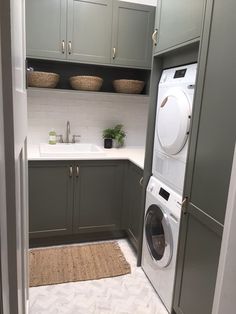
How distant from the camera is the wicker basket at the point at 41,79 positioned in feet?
8.39

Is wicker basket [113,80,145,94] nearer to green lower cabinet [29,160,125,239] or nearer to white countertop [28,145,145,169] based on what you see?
white countertop [28,145,145,169]

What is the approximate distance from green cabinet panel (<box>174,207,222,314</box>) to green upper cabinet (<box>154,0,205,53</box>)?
1.03 meters

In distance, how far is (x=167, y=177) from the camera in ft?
6.33

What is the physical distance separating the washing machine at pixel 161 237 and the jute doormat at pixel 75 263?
0.31 meters

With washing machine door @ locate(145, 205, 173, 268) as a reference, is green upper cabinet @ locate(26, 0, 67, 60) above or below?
above

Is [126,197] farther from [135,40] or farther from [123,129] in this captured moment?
[135,40]

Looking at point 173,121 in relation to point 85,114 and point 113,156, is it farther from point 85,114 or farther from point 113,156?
point 85,114

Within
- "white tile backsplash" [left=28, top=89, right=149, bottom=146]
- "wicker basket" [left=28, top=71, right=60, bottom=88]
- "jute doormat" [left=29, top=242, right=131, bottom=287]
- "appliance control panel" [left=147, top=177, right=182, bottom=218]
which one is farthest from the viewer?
"white tile backsplash" [left=28, top=89, right=149, bottom=146]

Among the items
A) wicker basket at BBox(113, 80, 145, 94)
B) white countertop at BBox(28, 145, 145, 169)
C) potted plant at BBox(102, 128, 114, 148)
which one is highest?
wicker basket at BBox(113, 80, 145, 94)

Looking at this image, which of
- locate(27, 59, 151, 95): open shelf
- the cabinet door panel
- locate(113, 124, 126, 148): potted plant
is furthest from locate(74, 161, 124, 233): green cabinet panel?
locate(27, 59, 151, 95): open shelf

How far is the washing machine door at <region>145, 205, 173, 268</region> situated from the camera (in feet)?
6.08

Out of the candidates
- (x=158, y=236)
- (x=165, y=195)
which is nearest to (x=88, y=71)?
(x=165, y=195)

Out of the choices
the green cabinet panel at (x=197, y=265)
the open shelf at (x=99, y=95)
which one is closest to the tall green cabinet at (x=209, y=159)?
the green cabinet panel at (x=197, y=265)

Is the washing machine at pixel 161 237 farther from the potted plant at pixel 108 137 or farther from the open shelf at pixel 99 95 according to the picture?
the open shelf at pixel 99 95
